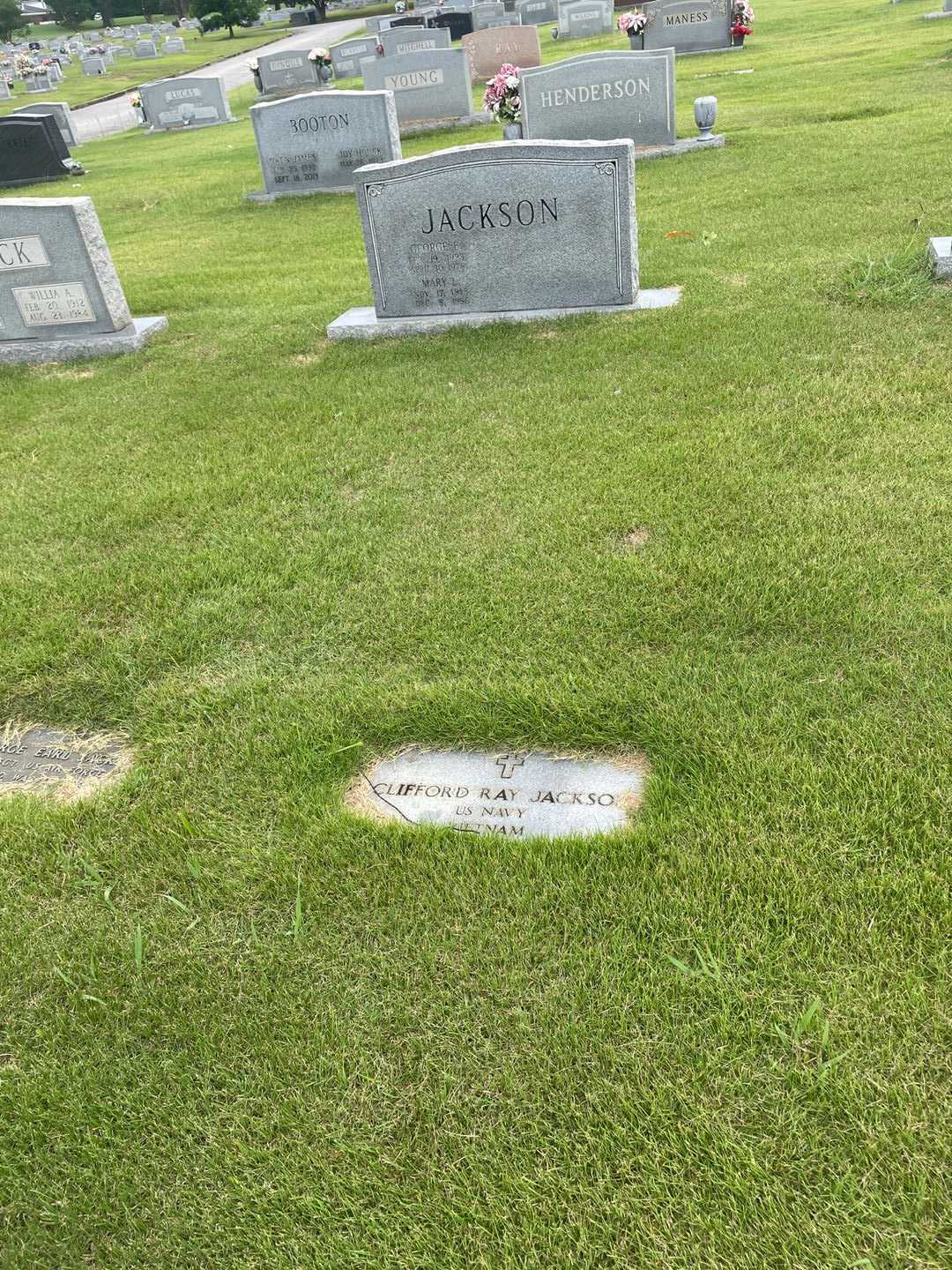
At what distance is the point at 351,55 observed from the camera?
1038 inches

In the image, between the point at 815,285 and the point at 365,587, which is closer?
the point at 365,587

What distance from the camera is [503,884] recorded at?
2.26 metres

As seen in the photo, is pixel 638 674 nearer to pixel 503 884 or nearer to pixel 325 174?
pixel 503 884

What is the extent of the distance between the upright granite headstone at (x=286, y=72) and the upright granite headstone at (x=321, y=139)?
13733 mm

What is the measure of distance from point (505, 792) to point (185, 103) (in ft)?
81.4

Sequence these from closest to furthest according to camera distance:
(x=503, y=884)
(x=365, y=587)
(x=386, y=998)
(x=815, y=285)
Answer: (x=386, y=998), (x=503, y=884), (x=365, y=587), (x=815, y=285)

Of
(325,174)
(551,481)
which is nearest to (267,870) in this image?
(551,481)

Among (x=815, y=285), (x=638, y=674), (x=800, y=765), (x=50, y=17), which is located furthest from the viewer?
(x=50, y=17)

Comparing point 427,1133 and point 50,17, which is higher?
point 50,17

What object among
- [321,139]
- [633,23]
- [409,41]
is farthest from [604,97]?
[409,41]

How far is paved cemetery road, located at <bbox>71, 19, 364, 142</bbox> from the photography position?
25.2 metres

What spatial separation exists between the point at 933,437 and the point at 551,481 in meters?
1.68

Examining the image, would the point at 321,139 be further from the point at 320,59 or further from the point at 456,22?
the point at 456,22

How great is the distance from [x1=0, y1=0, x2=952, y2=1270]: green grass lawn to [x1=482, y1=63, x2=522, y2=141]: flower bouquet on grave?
756 cm
